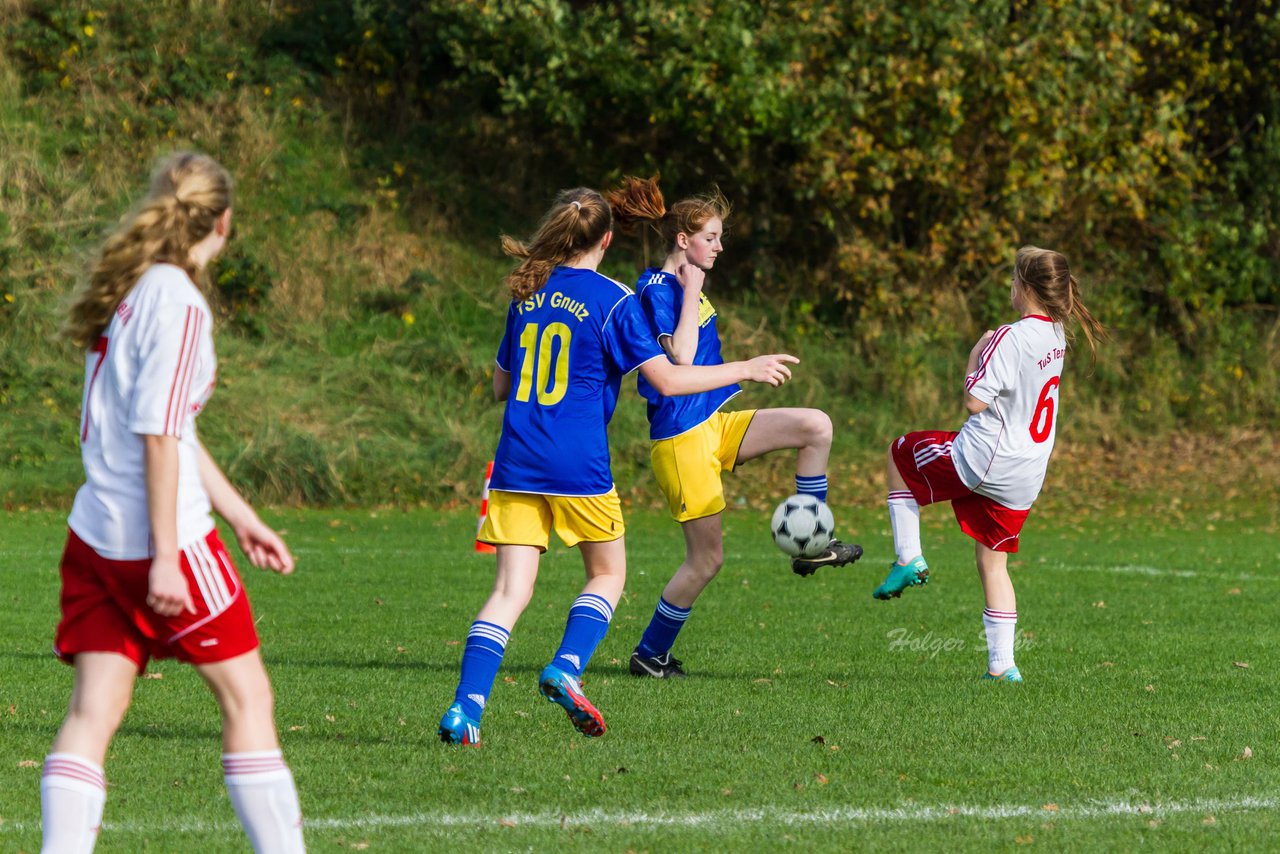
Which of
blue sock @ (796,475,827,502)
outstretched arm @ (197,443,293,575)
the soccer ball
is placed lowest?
the soccer ball

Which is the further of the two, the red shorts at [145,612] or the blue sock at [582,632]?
the blue sock at [582,632]

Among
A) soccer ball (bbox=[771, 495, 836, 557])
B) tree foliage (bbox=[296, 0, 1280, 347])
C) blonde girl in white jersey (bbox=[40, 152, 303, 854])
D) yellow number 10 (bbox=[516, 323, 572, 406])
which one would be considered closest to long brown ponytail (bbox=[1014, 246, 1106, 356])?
soccer ball (bbox=[771, 495, 836, 557])

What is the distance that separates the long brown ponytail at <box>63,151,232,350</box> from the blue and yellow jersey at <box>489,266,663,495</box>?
2193 millimetres

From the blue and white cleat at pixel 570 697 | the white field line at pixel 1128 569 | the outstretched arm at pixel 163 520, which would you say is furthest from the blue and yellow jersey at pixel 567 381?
the white field line at pixel 1128 569

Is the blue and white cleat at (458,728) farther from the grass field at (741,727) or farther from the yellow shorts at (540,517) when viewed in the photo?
the yellow shorts at (540,517)

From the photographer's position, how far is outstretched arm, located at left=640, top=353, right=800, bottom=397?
5473 mm

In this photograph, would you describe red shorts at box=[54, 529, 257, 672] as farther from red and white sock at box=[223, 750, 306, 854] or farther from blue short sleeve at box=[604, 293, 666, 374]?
blue short sleeve at box=[604, 293, 666, 374]

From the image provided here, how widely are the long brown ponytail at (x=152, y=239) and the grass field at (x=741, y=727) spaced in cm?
162

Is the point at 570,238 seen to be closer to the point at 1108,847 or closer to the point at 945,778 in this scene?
the point at 945,778

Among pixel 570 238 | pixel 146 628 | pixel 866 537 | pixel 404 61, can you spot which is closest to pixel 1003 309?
pixel 866 537

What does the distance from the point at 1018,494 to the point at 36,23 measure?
733 inches

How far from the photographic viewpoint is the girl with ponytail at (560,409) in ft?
18.3

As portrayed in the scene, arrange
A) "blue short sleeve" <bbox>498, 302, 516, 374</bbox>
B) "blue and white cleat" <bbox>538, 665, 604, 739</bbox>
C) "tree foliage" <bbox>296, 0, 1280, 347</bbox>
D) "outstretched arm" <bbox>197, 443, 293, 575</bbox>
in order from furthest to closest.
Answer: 1. "tree foliage" <bbox>296, 0, 1280, 347</bbox>
2. "blue short sleeve" <bbox>498, 302, 516, 374</bbox>
3. "blue and white cleat" <bbox>538, 665, 604, 739</bbox>
4. "outstretched arm" <bbox>197, 443, 293, 575</bbox>

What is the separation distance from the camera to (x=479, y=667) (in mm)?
5547
